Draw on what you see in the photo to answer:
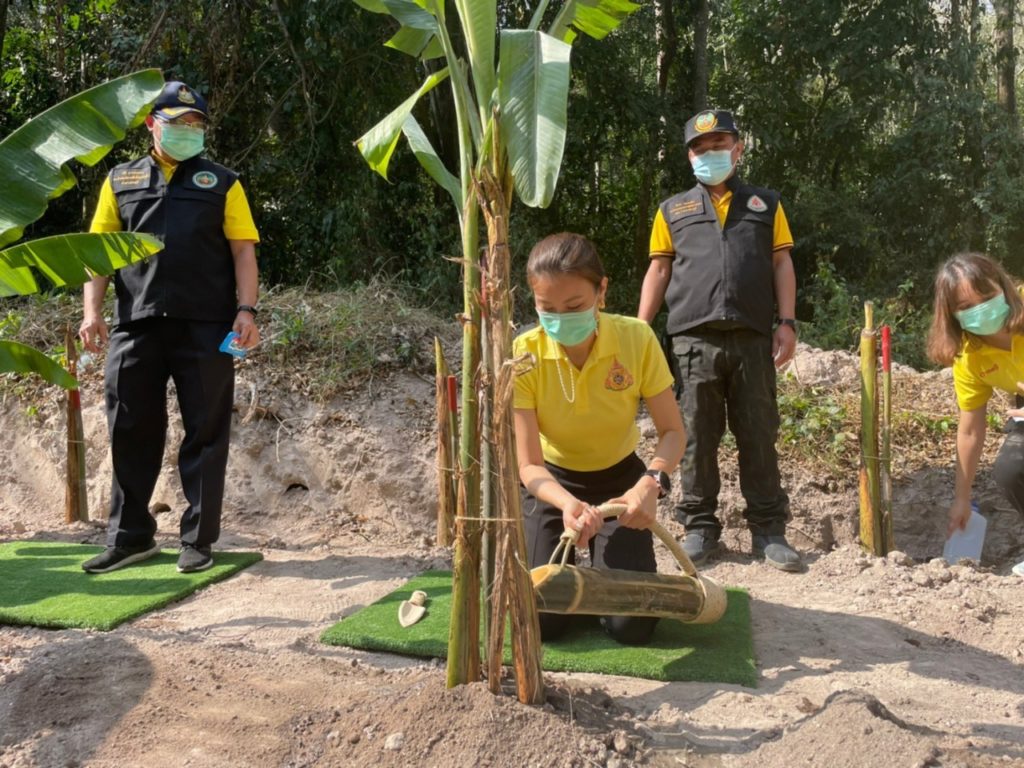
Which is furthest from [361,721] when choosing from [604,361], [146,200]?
[146,200]

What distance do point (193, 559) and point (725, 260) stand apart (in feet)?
9.26

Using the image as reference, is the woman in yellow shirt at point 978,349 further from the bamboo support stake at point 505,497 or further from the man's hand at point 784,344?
the bamboo support stake at point 505,497

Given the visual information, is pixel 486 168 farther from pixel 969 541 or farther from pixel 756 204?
pixel 969 541

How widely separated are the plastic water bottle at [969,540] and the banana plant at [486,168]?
2885 millimetres

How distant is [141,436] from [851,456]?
3.87 m

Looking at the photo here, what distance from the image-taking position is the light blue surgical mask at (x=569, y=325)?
2.93 meters

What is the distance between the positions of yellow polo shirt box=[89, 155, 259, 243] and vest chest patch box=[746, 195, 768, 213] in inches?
90.1

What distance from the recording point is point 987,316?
13.1 ft

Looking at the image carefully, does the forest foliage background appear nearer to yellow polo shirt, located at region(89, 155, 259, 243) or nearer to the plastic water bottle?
yellow polo shirt, located at region(89, 155, 259, 243)

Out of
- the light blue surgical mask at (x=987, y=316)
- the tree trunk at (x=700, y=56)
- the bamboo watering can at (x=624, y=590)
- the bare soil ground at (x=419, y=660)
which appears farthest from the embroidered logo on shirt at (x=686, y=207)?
the tree trunk at (x=700, y=56)

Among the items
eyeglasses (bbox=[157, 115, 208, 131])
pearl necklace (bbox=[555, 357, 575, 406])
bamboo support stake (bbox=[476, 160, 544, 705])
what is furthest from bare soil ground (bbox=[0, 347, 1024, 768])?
eyeglasses (bbox=[157, 115, 208, 131])

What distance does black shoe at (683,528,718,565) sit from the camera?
175 inches

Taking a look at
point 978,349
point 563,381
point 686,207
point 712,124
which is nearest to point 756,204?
point 686,207

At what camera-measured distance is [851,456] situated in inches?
216
